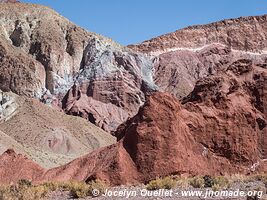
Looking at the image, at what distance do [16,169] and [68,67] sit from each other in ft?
302

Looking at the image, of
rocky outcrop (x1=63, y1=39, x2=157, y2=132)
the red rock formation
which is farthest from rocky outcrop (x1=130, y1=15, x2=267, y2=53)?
the red rock formation

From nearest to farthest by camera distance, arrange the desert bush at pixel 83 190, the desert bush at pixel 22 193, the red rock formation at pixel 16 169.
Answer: the desert bush at pixel 22 193
the desert bush at pixel 83 190
the red rock formation at pixel 16 169

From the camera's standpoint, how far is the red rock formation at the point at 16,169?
26750mm

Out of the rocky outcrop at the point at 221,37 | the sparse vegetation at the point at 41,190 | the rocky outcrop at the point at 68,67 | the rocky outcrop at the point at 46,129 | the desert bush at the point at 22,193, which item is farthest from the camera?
the rocky outcrop at the point at 221,37

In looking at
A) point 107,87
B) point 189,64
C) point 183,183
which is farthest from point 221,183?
point 189,64

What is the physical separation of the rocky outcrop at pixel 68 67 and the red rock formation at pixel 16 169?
235ft

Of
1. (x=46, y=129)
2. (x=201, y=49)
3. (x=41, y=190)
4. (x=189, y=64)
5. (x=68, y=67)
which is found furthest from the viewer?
(x=201, y=49)

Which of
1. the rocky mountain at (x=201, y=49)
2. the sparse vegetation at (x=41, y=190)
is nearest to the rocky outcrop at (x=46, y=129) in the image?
the rocky mountain at (x=201, y=49)

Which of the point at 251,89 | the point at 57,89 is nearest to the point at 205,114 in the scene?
the point at 251,89

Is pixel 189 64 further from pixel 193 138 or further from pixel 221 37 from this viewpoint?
pixel 193 138

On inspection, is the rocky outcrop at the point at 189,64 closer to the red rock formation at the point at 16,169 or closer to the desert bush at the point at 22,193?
the red rock formation at the point at 16,169

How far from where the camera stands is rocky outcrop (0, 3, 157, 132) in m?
103

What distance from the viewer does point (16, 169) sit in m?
27.3

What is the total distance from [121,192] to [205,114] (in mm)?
8792
